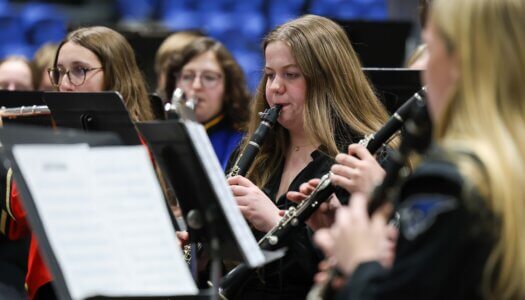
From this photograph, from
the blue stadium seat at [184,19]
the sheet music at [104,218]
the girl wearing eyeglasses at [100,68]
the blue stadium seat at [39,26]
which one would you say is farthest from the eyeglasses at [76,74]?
the blue stadium seat at [184,19]

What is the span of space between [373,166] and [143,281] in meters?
0.68

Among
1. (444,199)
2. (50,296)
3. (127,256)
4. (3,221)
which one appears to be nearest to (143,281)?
(127,256)

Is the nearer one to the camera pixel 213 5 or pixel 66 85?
pixel 66 85

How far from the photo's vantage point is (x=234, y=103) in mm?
4363

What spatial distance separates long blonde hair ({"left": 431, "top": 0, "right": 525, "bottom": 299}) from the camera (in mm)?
1416

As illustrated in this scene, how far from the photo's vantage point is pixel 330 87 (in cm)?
266

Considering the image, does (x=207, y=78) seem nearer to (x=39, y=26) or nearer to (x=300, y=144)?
(x=300, y=144)

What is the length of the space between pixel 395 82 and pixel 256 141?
0.57 metres

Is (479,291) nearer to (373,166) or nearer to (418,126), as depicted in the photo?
(418,126)

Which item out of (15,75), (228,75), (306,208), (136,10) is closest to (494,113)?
(306,208)

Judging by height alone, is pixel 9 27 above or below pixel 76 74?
below

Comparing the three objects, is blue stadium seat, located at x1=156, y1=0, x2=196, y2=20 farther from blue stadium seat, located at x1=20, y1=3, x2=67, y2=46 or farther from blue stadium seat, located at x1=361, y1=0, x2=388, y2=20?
blue stadium seat, located at x1=361, y1=0, x2=388, y2=20

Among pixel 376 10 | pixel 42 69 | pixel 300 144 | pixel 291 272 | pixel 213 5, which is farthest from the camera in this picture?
pixel 376 10

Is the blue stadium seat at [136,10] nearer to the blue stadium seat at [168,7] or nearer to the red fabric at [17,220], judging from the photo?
the blue stadium seat at [168,7]
